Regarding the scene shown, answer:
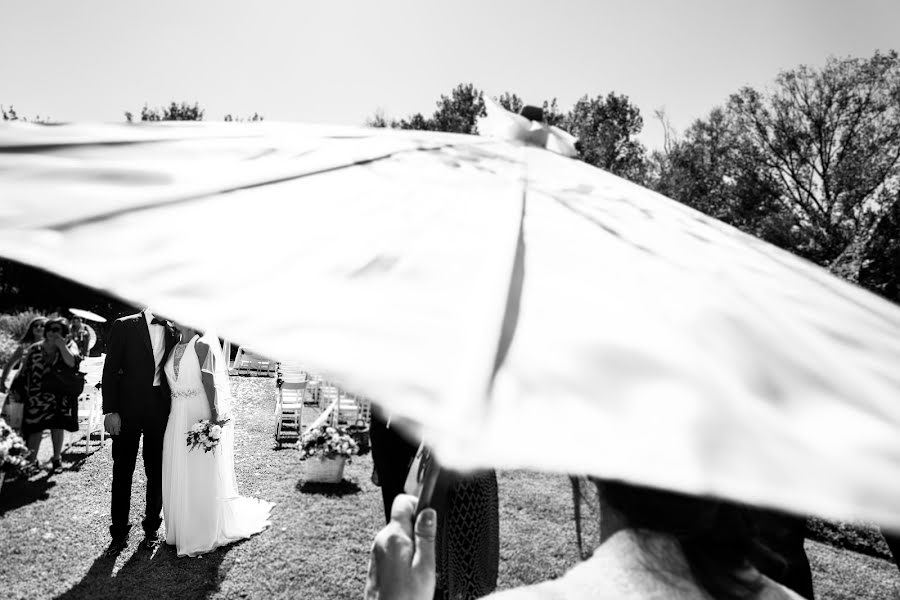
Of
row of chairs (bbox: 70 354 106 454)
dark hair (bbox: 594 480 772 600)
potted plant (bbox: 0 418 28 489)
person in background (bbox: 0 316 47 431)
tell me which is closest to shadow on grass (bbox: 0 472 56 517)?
potted plant (bbox: 0 418 28 489)

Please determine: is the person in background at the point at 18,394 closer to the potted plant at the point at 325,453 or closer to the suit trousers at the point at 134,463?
the suit trousers at the point at 134,463

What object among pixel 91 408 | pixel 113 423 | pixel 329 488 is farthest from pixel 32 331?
pixel 329 488

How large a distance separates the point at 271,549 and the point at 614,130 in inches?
1302

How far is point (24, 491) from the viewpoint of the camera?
639cm

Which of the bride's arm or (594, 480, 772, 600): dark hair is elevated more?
(594, 480, 772, 600): dark hair

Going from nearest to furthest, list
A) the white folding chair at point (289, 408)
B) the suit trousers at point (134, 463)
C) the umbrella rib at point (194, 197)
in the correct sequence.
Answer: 1. the umbrella rib at point (194, 197)
2. the suit trousers at point (134, 463)
3. the white folding chair at point (289, 408)

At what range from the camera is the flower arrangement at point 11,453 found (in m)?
5.60

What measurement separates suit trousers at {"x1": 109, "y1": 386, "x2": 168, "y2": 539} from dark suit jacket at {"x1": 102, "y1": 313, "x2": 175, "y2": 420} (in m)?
0.09

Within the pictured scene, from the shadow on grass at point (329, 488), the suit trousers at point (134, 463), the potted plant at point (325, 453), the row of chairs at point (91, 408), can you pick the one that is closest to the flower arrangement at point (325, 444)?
the potted plant at point (325, 453)

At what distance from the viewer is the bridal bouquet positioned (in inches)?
199

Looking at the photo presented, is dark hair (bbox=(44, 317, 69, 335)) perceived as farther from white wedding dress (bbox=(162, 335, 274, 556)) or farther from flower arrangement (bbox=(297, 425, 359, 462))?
flower arrangement (bbox=(297, 425, 359, 462))

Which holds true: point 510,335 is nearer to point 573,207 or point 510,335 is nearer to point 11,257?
point 573,207

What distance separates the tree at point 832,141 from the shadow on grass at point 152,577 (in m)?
27.8

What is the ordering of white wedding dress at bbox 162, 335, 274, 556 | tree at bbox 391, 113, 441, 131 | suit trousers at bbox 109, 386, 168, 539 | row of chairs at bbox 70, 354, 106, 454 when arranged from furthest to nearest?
tree at bbox 391, 113, 441, 131, row of chairs at bbox 70, 354, 106, 454, white wedding dress at bbox 162, 335, 274, 556, suit trousers at bbox 109, 386, 168, 539
